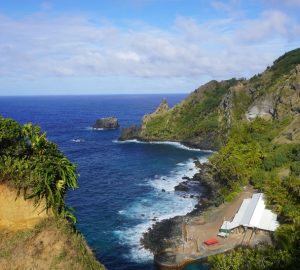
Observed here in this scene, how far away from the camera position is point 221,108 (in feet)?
531

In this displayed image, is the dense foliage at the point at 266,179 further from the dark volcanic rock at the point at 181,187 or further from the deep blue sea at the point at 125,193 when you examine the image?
the deep blue sea at the point at 125,193

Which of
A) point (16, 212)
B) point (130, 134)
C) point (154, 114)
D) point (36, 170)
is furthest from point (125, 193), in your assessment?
point (154, 114)

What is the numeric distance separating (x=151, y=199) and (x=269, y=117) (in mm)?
64528

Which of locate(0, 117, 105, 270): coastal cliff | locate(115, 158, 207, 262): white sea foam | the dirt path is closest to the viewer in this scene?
locate(0, 117, 105, 270): coastal cliff

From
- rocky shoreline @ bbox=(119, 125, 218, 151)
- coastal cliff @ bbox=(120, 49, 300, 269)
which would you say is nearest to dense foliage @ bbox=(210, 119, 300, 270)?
coastal cliff @ bbox=(120, 49, 300, 269)

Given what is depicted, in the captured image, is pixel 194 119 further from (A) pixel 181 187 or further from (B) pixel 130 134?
(A) pixel 181 187

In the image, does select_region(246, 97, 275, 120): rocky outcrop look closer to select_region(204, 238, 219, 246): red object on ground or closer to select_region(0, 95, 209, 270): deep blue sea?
select_region(0, 95, 209, 270): deep blue sea

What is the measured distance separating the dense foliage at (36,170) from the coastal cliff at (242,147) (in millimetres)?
21385

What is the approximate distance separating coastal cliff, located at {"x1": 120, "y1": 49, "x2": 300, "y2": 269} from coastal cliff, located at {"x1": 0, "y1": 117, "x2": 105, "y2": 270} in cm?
2012

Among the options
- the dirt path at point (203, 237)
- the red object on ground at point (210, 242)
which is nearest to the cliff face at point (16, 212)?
the dirt path at point (203, 237)

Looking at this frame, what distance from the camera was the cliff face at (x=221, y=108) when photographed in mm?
133500

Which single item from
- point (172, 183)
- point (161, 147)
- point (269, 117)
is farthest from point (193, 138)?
point (172, 183)

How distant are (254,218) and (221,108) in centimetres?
10058

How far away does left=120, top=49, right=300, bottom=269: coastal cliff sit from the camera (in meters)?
48.2
